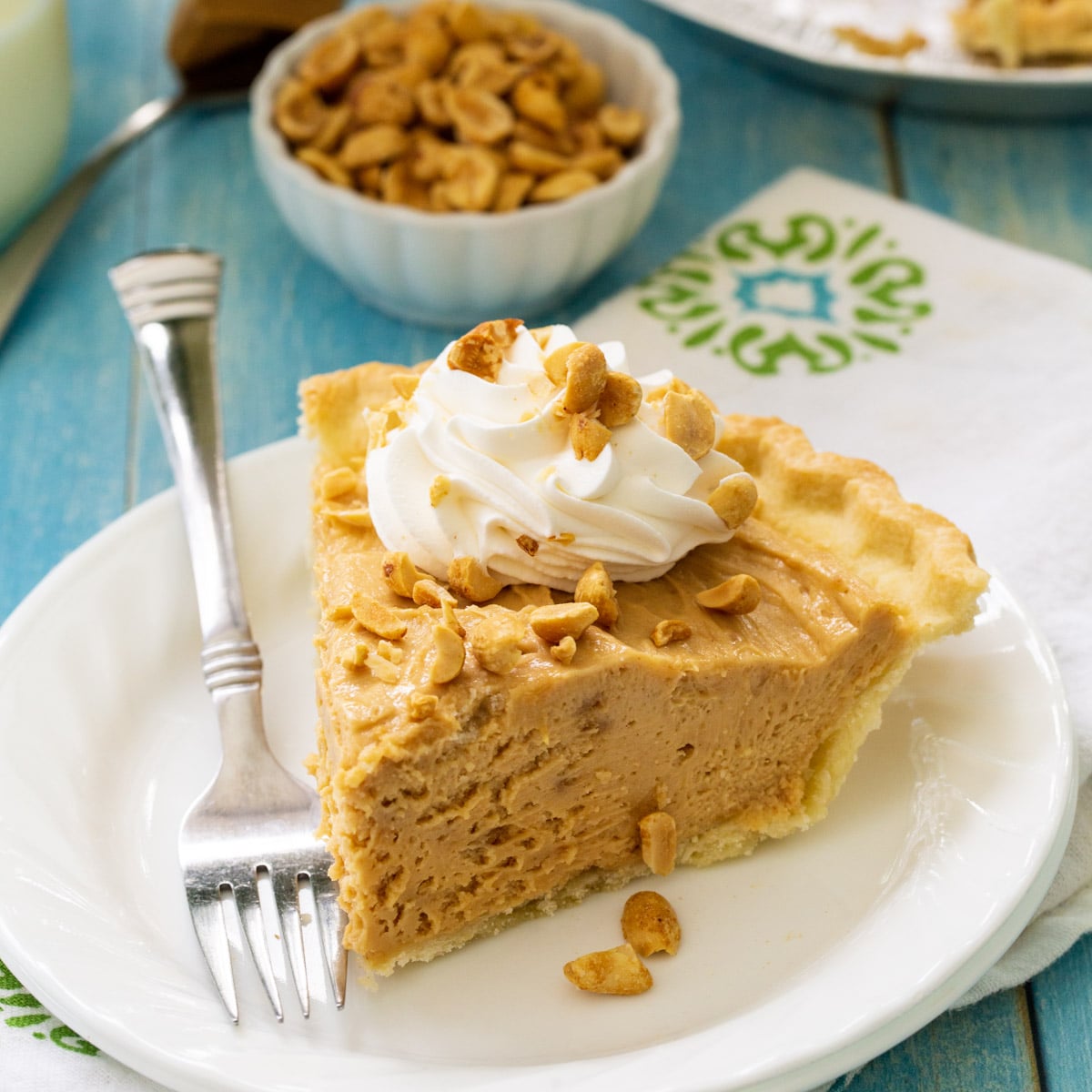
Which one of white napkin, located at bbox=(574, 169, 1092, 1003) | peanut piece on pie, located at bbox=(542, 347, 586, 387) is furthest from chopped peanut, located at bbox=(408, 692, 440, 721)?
white napkin, located at bbox=(574, 169, 1092, 1003)

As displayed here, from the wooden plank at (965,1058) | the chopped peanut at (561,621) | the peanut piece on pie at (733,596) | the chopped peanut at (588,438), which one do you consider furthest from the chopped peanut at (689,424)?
the wooden plank at (965,1058)

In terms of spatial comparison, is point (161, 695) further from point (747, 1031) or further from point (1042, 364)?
point (1042, 364)

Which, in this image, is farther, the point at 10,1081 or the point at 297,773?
the point at 297,773

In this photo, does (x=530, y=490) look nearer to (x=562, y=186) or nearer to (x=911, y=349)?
(x=562, y=186)

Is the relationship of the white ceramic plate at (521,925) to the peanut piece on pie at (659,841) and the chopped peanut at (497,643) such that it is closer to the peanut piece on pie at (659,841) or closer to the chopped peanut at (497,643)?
the peanut piece on pie at (659,841)

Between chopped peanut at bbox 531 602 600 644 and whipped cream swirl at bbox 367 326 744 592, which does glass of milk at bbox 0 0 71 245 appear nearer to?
Result: whipped cream swirl at bbox 367 326 744 592

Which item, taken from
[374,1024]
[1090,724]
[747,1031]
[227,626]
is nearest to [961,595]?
[1090,724]

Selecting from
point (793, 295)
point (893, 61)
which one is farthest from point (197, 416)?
point (893, 61)
